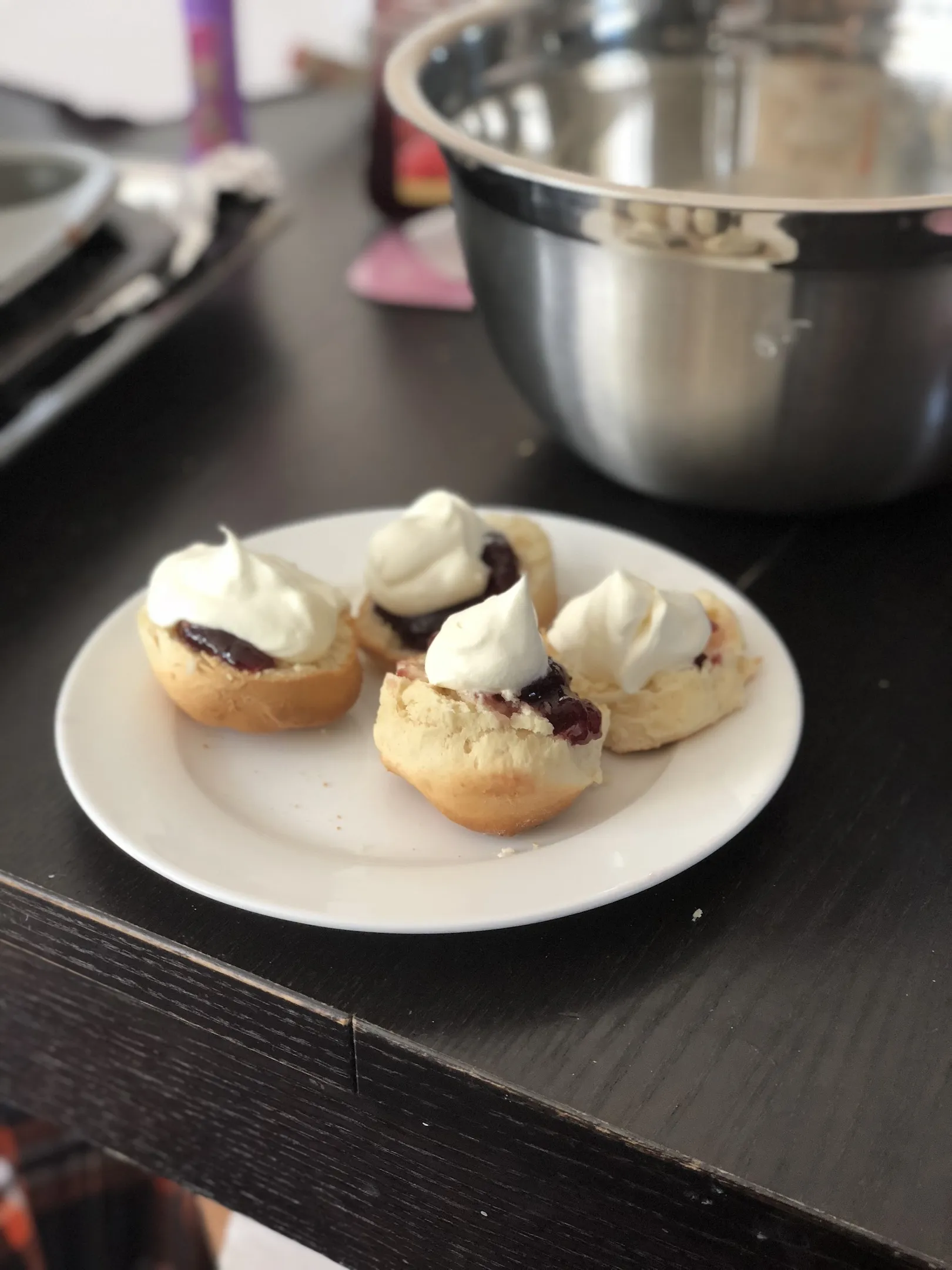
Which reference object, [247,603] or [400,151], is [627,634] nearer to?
[247,603]

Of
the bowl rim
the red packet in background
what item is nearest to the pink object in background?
the red packet in background

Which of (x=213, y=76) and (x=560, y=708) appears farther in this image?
(x=213, y=76)

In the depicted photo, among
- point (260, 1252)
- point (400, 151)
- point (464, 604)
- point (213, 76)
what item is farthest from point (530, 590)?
point (213, 76)

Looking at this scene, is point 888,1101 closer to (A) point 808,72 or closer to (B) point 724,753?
(B) point 724,753

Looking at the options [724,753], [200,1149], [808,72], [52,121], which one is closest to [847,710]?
[724,753]

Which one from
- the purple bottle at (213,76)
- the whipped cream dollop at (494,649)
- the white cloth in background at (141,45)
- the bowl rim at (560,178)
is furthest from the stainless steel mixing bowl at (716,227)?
the white cloth in background at (141,45)

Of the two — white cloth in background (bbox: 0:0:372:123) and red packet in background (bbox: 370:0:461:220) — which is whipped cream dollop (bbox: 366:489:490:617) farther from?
white cloth in background (bbox: 0:0:372:123)
